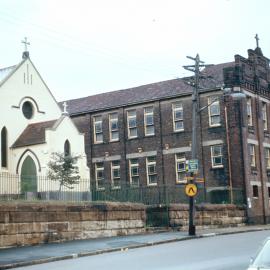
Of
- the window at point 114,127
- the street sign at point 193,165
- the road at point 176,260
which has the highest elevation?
the window at point 114,127

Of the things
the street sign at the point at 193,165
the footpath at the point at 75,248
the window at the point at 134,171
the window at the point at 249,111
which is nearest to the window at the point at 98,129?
the window at the point at 134,171

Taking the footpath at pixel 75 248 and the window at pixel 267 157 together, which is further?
the window at pixel 267 157

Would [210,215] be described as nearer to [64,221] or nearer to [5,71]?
[64,221]

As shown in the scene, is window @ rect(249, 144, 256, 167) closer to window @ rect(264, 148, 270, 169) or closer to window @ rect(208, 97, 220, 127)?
window @ rect(264, 148, 270, 169)

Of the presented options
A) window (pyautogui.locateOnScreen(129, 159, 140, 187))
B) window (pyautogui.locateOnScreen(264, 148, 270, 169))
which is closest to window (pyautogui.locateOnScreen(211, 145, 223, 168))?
window (pyautogui.locateOnScreen(264, 148, 270, 169))

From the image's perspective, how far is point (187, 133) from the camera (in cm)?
4534

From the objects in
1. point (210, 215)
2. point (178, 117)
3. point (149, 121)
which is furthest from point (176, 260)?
point (149, 121)

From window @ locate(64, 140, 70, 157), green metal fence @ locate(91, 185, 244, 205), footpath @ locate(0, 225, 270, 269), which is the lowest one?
footpath @ locate(0, 225, 270, 269)

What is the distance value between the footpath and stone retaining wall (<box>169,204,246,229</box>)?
166 inches

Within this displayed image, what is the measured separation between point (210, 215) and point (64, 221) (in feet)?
43.0

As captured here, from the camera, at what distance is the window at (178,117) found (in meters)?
45.8

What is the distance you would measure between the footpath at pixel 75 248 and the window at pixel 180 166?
15.6 meters

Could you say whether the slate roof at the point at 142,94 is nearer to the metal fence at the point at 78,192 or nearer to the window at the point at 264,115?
the window at the point at 264,115

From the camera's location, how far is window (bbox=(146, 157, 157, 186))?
46500 millimetres
